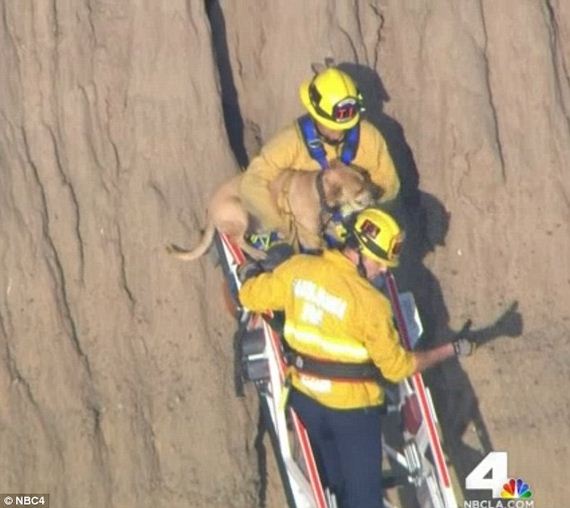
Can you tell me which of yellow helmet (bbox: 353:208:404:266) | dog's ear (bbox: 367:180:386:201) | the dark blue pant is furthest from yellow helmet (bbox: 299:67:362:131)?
the dark blue pant

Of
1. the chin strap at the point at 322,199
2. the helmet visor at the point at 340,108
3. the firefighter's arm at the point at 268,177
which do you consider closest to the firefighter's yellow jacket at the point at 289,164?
the firefighter's arm at the point at 268,177

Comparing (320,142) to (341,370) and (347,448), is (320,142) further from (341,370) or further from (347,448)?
(347,448)

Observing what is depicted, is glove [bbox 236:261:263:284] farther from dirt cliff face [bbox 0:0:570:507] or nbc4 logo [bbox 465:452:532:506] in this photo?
nbc4 logo [bbox 465:452:532:506]

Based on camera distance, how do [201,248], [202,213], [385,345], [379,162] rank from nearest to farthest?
[385,345] < [379,162] < [201,248] < [202,213]

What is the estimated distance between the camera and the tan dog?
10.1 m

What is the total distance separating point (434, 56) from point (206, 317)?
6.70 feet

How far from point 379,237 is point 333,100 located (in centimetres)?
95

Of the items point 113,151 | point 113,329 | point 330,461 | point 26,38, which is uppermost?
point 26,38

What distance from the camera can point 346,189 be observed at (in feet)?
33.4

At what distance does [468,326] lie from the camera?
442 inches

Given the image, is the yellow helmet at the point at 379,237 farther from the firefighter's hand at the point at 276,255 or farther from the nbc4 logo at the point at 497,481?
the nbc4 logo at the point at 497,481

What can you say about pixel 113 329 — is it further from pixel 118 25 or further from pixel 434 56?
pixel 434 56

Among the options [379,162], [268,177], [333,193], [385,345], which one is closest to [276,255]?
[268,177]

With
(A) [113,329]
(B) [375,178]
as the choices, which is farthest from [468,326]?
(A) [113,329]
